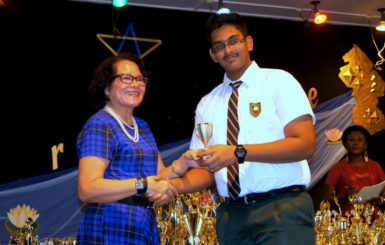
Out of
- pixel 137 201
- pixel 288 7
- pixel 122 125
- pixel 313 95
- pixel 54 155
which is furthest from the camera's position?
pixel 313 95

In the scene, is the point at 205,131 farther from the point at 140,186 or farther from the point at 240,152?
the point at 140,186

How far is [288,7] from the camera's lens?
6.15 m

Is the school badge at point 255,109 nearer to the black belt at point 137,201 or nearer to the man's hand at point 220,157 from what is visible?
the man's hand at point 220,157

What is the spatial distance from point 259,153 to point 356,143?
355 centimetres

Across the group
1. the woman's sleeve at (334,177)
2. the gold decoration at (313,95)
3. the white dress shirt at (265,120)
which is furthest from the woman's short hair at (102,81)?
the gold decoration at (313,95)

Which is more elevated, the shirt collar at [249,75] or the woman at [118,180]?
the shirt collar at [249,75]

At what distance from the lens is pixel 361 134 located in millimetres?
5316

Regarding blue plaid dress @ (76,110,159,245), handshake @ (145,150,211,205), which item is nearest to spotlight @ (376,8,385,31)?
handshake @ (145,150,211,205)

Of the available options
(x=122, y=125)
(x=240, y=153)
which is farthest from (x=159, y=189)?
(x=240, y=153)

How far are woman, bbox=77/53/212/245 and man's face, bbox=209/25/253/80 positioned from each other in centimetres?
46

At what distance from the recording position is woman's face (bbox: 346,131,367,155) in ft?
16.9

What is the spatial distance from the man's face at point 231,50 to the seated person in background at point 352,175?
2.78m

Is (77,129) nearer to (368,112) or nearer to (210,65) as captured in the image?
(210,65)

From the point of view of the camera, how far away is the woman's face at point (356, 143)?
5.16 metres
